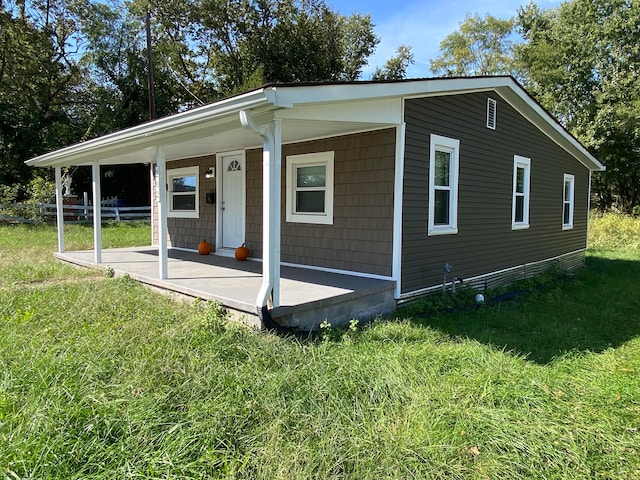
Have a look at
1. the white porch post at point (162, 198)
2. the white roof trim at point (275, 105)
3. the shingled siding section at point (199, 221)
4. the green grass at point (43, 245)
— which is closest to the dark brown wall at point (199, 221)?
the shingled siding section at point (199, 221)

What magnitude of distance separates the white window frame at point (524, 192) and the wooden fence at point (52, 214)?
14750 millimetres

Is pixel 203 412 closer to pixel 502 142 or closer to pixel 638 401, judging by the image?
pixel 638 401

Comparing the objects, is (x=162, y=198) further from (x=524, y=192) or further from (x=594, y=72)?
(x=594, y=72)

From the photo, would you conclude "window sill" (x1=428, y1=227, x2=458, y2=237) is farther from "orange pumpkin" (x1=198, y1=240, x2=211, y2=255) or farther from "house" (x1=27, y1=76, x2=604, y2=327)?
"orange pumpkin" (x1=198, y1=240, x2=211, y2=255)

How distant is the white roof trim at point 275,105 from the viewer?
371cm

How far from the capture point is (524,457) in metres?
2.39

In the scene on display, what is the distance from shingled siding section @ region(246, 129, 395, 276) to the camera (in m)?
5.45

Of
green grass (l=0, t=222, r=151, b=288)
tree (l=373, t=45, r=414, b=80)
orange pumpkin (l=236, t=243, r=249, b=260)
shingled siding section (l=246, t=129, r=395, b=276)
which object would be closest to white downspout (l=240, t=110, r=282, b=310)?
shingled siding section (l=246, t=129, r=395, b=276)

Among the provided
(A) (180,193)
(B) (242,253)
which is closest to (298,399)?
(B) (242,253)

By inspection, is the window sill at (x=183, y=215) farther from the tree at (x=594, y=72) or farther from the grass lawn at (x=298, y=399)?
the tree at (x=594, y=72)

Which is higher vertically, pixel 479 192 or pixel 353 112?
pixel 353 112

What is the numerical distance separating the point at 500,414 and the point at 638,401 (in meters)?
1.20

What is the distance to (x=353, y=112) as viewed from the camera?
15.0ft

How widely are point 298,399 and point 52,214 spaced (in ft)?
54.2
